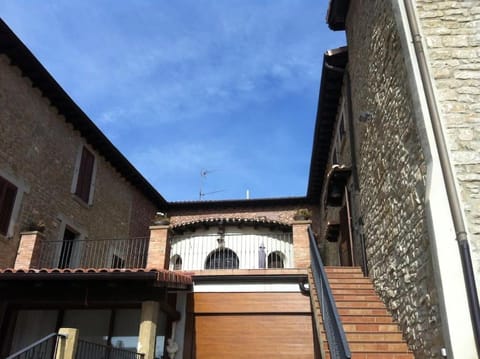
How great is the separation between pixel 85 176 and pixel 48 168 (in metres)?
1.77

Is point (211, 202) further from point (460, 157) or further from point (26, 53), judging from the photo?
point (460, 157)

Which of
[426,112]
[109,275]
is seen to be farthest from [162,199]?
[426,112]

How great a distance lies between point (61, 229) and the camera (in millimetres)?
12180

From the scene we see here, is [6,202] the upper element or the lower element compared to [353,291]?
upper

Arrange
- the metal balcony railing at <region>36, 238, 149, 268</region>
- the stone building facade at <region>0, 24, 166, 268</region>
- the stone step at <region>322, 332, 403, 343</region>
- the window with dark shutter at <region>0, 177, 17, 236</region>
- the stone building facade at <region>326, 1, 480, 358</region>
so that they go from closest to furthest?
the stone building facade at <region>326, 1, 480, 358</region>, the stone step at <region>322, 332, 403, 343</region>, the window with dark shutter at <region>0, 177, 17, 236</region>, the stone building facade at <region>0, 24, 166, 268</region>, the metal balcony railing at <region>36, 238, 149, 268</region>

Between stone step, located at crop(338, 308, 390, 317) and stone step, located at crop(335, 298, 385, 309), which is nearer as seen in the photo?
stone step, located at crop(338, 308, 390, 317)

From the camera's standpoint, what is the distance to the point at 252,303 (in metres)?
9.50

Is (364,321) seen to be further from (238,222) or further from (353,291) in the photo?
(238,222)

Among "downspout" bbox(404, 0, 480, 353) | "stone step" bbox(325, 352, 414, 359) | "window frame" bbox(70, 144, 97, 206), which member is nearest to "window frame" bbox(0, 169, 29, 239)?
"window frame" bbox(70, 144, 97, 206)

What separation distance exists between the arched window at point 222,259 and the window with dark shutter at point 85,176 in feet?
14.5

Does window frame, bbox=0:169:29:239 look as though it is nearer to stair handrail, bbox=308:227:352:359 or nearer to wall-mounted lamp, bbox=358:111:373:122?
stair handrail, bbox=308:227:352:359

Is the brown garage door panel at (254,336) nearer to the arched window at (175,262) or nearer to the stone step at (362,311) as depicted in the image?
the stone step at (362,311)

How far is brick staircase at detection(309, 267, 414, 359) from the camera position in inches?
251

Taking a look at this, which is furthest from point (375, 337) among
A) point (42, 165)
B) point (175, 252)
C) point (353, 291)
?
point (42, 165)
